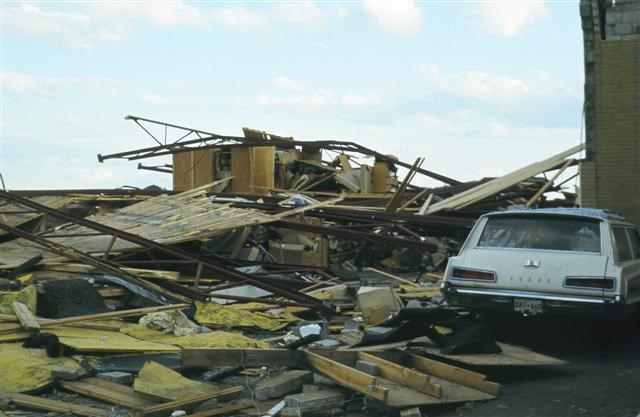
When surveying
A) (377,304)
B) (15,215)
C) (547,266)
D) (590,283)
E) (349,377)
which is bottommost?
(349,377)

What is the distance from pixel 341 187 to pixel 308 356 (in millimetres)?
21757

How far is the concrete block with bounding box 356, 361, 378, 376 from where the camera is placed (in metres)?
8.68

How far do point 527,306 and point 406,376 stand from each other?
2811 millimetres

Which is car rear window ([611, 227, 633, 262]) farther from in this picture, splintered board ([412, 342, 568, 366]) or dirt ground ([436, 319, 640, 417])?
splintered board ([412, 342, 568, 366])

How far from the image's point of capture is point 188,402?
25.4 feet

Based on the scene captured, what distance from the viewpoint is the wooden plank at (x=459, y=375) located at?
854cm

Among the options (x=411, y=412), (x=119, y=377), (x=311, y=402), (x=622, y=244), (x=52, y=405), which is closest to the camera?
(x=411, y=412)

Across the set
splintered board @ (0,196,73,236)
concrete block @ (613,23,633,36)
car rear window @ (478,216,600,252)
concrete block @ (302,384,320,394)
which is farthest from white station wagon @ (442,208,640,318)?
splintered board @ (0,196,73,236)

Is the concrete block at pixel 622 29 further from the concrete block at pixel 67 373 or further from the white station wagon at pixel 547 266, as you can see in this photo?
the concrete block at pixel 67 373

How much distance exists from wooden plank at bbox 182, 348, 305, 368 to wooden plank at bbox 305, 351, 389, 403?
0.85ft

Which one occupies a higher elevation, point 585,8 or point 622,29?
point 585,8

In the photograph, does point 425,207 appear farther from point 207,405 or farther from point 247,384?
point 207,405

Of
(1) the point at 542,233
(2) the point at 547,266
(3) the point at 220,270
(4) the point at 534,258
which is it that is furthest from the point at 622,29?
(3) the point at 220,270

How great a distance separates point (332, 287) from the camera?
1559cm
